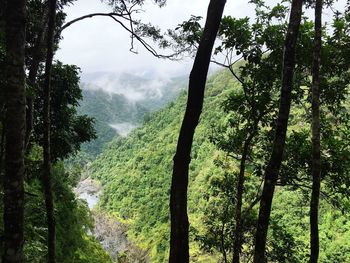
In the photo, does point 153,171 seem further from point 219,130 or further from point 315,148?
point 315,148

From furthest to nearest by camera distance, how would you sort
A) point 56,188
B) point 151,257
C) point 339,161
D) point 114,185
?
1. point 114,185
2. point 151,257
3. point 56,188
4. point 339,161

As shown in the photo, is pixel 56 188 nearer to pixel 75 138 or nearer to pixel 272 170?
pixel 75 138

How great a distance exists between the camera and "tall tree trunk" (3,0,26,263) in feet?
14.7

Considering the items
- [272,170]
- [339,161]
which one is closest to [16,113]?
[272,170]

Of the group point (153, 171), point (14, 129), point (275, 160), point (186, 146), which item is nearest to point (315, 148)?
point (275, 160)

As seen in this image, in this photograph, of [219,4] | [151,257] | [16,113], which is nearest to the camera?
[16,113]

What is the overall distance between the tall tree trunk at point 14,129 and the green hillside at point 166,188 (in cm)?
2496

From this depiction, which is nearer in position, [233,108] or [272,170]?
[272,170]

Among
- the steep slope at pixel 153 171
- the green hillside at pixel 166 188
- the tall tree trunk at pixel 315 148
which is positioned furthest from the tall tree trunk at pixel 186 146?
the steep slope at pixel 153 171

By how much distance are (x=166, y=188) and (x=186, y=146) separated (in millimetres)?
68974

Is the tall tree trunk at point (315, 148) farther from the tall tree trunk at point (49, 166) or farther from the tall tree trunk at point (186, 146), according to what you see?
the tall tree trunk at point (49, 166)

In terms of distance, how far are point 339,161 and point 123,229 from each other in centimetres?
6632

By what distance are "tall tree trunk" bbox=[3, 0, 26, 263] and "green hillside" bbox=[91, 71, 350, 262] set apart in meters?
25.0

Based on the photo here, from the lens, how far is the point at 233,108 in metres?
9.10
